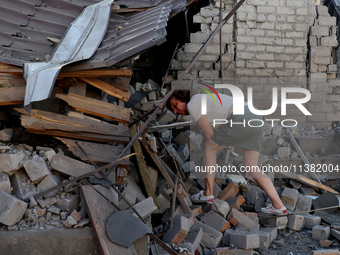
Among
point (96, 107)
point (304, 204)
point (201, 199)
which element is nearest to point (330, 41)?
point (304, 204)

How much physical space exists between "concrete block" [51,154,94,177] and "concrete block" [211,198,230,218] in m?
1.65

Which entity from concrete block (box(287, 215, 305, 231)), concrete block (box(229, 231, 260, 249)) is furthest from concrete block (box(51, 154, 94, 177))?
concrete block (box(287, 215, 305, 231))

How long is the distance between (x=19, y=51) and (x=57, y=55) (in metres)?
0.46

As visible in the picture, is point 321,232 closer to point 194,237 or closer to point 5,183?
point 194,237

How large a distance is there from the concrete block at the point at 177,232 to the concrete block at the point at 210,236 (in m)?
0.48

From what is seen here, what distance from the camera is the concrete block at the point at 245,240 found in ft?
13.7

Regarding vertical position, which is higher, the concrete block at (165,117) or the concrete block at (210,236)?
the concrete block at (165,117)

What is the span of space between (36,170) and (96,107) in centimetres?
95

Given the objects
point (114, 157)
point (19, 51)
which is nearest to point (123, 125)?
point (114, 157)

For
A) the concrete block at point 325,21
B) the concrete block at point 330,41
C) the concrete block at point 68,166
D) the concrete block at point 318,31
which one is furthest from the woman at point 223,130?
the concrete block at point 325,21

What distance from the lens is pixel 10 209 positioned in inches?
128

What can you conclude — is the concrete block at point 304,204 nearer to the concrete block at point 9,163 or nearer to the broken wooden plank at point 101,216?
the broken wooden plank at point 101,216

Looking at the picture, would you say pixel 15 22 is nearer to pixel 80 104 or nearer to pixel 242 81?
pixel 80 104

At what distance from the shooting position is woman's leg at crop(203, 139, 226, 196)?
500cm
